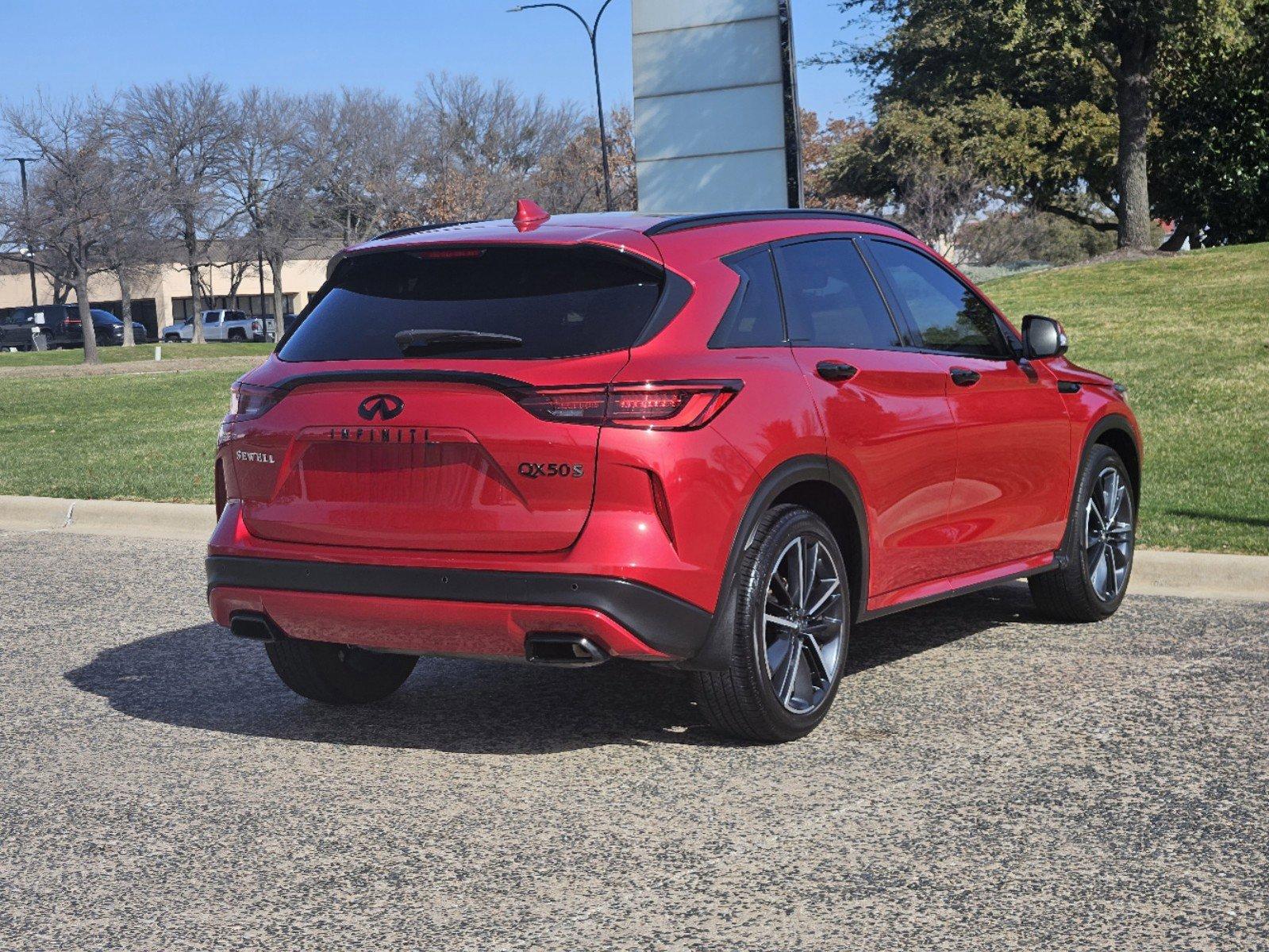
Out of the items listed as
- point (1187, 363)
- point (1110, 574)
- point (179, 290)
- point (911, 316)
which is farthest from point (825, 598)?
point (179, 290)

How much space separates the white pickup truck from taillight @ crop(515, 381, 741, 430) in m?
67.1

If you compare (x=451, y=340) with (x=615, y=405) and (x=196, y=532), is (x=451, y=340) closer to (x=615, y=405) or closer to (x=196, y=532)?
(x=615, y=405)

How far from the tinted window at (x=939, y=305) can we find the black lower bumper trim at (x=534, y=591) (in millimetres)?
1954

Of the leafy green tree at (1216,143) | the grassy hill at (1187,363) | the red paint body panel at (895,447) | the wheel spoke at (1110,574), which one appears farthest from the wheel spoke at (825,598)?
the leafy green tree at (1216,143)

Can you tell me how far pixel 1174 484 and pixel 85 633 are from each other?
723 cm

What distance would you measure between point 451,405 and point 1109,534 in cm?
384

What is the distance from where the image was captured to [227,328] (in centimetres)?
7406

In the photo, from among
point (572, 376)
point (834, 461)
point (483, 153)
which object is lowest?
point (834, 461)

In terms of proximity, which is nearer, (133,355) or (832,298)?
(832,298)

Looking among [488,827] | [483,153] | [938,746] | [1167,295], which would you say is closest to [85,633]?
[488,827]

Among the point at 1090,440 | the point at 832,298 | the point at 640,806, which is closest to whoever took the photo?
the point at 640,806

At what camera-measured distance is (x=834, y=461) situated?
5352mm

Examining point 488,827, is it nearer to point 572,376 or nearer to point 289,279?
point 572,376

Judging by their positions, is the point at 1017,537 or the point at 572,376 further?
the point at 1017,537
